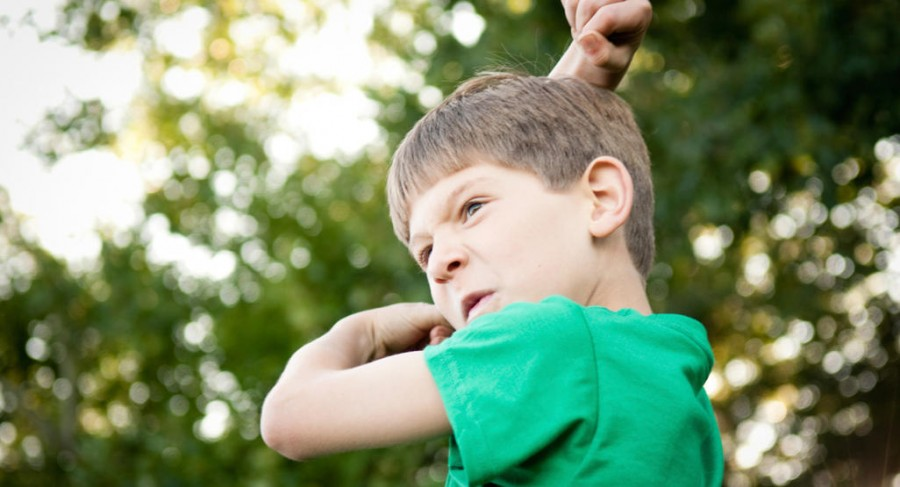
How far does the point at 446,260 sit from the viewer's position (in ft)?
5.65

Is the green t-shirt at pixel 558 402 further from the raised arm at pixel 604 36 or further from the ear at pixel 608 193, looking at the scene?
the raised arm at pixel 604 36

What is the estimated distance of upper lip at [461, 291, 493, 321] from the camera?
1.72 m

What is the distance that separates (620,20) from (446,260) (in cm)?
66

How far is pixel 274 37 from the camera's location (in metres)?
15.0

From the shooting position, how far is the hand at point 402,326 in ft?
6.58

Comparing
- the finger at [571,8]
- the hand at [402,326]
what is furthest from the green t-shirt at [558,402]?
the finger at [571,8]

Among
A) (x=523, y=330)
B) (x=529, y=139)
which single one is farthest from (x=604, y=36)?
(x=523, y=330)

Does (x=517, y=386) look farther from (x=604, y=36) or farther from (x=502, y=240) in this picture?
(x=604, y=36)

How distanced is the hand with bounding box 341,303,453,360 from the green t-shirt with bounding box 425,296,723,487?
49 cm

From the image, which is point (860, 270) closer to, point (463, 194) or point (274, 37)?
point (463, 194)

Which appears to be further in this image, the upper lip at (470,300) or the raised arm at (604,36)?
the raised arm at (604,36)

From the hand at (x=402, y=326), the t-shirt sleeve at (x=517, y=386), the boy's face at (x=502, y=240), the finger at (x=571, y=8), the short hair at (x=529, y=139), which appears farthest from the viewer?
the finger at (x=571, y=8)

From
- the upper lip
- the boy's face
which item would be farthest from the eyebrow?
the upper lip

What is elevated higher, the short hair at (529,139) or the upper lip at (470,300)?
the short hair at (529,139)
